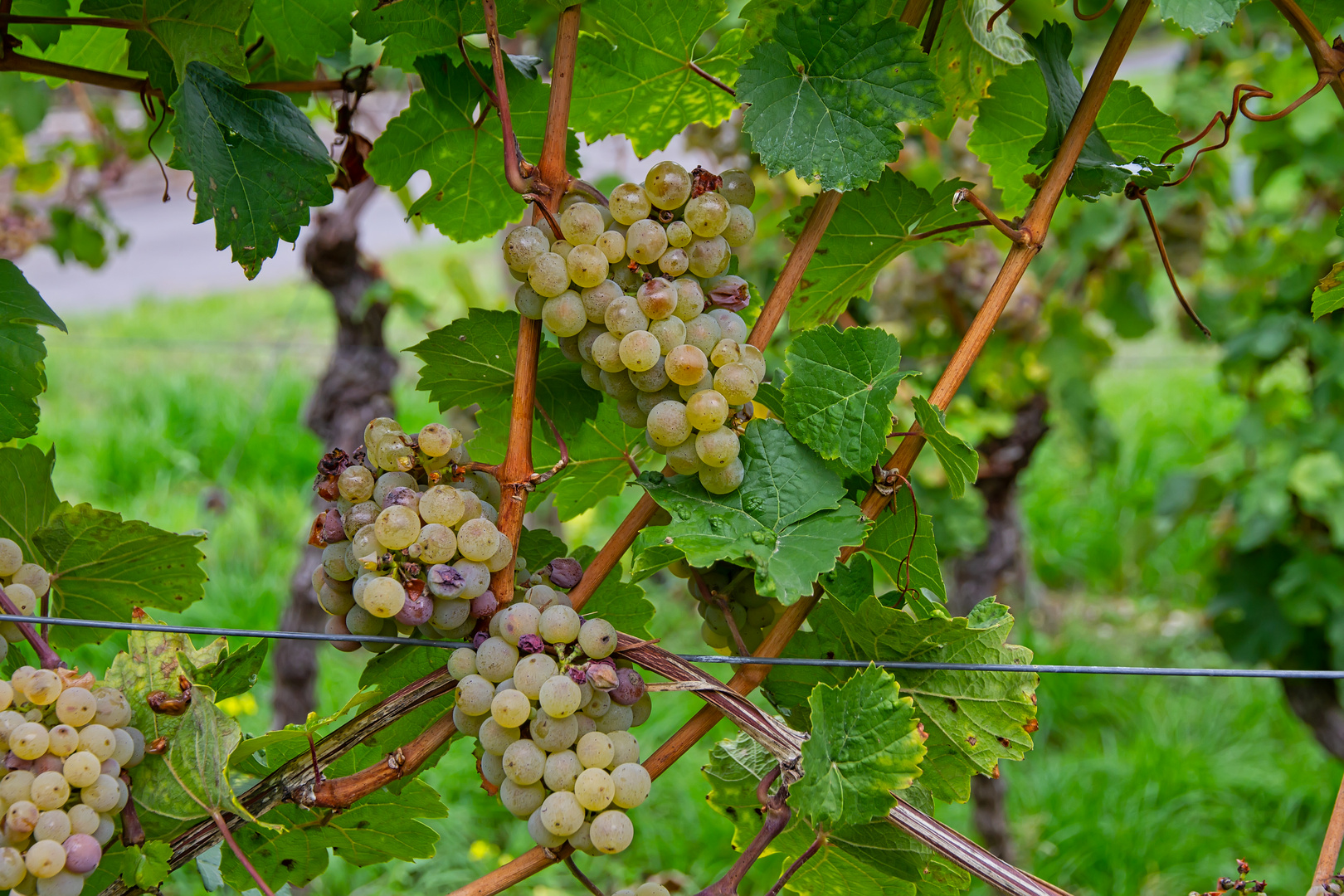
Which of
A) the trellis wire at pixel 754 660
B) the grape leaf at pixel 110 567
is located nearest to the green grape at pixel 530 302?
the trellis wire at pixel 754 660

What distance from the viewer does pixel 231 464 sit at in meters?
4.18

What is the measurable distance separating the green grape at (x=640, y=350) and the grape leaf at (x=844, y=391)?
0.11 m

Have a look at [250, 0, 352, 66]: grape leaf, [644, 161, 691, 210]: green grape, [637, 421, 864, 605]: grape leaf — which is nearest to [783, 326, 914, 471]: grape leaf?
[637, 421, 864, 605]: grape leaf

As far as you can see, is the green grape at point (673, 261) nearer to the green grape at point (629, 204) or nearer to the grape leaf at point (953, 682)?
the green grape at point (629, 204)

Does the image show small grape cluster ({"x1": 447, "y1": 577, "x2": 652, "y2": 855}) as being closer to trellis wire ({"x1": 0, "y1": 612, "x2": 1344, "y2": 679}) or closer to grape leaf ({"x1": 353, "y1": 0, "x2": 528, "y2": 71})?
trellis wire ({"x1": 0, "y1": 612, "x2": 1344, "y2": 679})

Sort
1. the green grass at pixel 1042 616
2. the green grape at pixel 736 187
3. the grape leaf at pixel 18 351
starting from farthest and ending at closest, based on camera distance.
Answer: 1. the green grass at pixel 1042 616
2. the grape leaf at pixel 18 351
3. the green grape at pixel 736 187

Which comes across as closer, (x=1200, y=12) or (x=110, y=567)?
(x=1200, y=12)

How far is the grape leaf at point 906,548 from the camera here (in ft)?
2.48

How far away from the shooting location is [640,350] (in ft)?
2.10

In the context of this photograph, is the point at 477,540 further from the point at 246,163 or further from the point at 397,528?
the point at 246,163

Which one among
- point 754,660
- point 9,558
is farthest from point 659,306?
point 9,558

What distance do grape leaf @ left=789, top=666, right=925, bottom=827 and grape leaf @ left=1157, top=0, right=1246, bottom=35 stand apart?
430mm

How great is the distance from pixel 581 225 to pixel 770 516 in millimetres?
218

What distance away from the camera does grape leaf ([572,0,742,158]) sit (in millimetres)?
812
